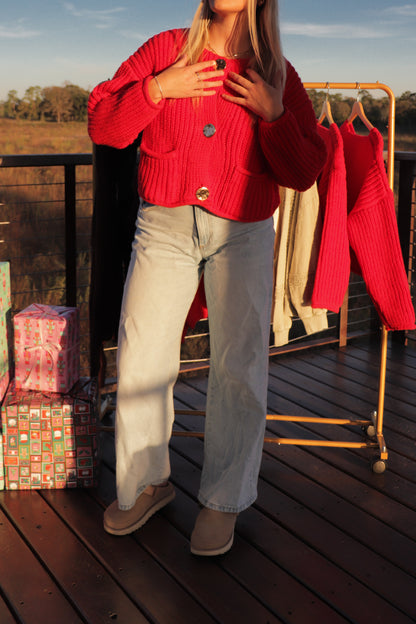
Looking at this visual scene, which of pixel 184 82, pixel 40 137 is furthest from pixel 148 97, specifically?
pixel 40 137

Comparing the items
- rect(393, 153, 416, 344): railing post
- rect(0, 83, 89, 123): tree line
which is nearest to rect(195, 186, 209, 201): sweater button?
rect(393, 153, 416, 344): railing post

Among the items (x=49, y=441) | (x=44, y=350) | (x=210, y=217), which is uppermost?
(x=210, y=217)

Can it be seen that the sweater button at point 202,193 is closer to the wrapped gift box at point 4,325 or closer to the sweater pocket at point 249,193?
the sweater pocket at point 249,193

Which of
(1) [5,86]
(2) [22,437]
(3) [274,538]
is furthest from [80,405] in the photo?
(1) [5,86]

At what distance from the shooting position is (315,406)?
2998 millimetres

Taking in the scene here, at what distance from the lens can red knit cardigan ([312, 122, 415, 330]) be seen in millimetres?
2195

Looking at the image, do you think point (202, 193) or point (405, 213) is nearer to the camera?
point (202, 193)

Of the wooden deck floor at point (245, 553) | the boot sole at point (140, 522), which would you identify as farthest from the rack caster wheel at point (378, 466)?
the boot sole at point (140, 522)

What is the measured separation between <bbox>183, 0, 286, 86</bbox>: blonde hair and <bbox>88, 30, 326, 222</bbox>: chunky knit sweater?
0.04 m

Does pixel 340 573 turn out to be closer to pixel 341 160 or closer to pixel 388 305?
pixel 388 305

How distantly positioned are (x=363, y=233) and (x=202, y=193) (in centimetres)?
71

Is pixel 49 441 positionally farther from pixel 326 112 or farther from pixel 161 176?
pixel 326 112

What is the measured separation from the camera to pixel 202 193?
173cm

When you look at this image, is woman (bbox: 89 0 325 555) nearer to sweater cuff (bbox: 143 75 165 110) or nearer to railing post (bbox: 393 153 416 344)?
sweater cuff (bbox: 143 75 165 110)
